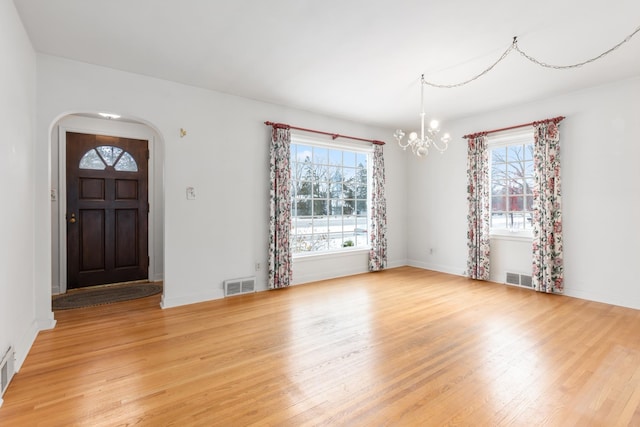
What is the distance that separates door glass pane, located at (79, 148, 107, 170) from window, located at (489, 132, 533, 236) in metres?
6.17

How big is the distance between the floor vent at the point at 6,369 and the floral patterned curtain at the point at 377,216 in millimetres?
Answer: 4817

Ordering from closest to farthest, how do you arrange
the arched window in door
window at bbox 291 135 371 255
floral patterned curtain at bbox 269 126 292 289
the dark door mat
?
the dark door mat < floral patterned curtain at bbox 269 126 292 289 < the arched window in door < window at bbox 291 135 371 255

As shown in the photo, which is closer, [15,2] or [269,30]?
[15,2]

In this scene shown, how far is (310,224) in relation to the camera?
539cm

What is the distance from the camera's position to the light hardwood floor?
191cm

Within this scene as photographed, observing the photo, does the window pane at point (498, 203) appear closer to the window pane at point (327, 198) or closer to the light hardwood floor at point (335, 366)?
the light hardwood floor at point (335, 366)

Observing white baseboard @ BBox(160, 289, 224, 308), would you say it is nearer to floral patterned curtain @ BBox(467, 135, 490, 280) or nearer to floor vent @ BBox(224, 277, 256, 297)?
floor vent @ BBox(224, 277, 256, 297)

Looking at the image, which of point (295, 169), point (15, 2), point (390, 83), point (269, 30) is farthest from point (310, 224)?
point (15, 2)

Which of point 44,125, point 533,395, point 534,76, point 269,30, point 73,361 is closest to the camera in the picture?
point 533,395

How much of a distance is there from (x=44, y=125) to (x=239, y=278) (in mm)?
2738

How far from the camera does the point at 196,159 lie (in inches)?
162

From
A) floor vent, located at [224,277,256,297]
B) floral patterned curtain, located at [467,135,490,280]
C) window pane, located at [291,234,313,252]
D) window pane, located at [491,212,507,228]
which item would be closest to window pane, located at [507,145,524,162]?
floral patterned curtain, located at [467,135,490,280]

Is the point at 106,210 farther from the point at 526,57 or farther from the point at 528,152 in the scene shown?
the point at 528,152

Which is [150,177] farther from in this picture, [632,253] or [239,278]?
[632,253]
